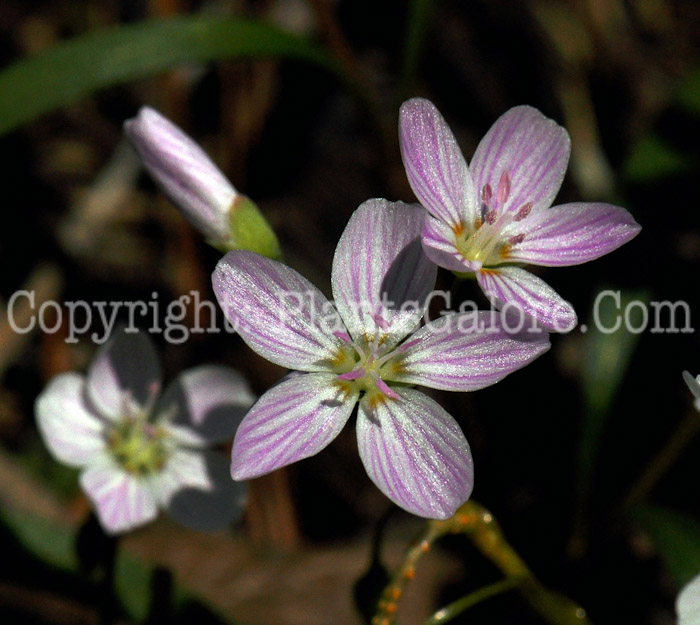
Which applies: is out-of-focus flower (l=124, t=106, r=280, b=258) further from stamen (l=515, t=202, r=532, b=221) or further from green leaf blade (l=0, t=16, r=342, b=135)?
green leaf blade (l=0, t=16, r=342, b=135)

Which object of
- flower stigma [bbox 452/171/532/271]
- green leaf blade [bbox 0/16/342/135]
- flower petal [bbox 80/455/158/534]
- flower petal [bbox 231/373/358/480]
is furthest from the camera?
green leaf blade [bbox 0/16/342/135]

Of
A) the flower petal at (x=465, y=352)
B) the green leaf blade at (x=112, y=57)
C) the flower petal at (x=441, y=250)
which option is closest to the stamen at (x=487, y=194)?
the flower petal at (x=441, y=250)

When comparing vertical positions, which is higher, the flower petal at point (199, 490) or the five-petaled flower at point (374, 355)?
the five-petaled flower at point (374, 355)

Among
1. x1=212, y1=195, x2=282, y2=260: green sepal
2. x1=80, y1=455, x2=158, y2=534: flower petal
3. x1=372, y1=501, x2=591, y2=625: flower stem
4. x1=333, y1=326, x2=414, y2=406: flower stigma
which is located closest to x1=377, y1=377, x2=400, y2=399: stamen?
x1=333, y1=326, x2=414, y2=406: flower stigma

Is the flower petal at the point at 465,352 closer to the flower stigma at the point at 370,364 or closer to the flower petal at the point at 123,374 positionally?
the flower stigma at the point at 370,364

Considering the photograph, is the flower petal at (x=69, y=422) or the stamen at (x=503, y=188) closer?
the stamen at (x=503, y=188)

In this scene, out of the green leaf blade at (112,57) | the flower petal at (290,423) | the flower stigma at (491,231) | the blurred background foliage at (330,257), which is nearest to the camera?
the flower petal at (290,423)

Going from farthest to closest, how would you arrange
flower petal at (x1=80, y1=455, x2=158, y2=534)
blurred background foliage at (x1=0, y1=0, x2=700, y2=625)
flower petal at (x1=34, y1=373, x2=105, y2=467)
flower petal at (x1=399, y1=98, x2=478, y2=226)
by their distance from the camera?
blurred background foliage at (x1=0, y1=0, x2=700, y2=625) < flower petal at (x1=34, y1=373, x2=105, y2=467) < flower petal at (x1=80, y1=455, x2=158, y2=534) < flower petal at (x1=399, y1=98, x2=478, y2=226)

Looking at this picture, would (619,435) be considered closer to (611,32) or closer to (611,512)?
(611,512)

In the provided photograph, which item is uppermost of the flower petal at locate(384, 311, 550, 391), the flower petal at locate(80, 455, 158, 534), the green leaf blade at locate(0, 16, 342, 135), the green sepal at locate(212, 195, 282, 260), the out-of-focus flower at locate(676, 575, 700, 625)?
the green leaf blade at locate(0, 16, 342, 135)
